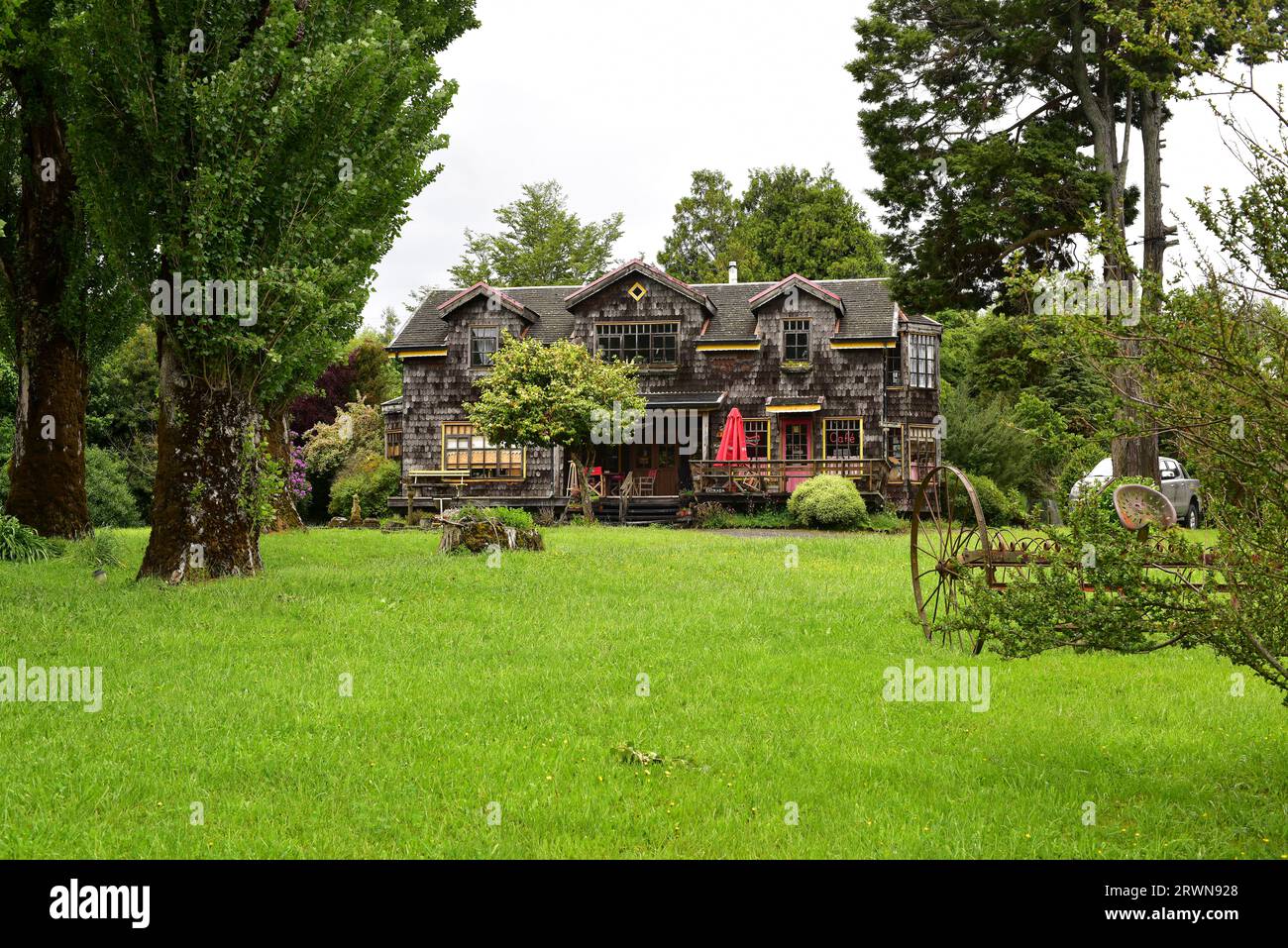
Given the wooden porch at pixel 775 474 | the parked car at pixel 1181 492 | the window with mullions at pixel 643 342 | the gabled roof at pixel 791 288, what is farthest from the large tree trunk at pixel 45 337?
the parked car at pixel 1181 492

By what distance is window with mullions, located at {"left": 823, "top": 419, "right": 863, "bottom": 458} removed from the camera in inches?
1287

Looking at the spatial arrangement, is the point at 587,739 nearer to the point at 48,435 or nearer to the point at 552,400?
the point at 48,435

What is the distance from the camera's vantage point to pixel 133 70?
12.7 meters

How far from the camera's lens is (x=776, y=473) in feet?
99.6

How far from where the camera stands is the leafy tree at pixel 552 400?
2778cm

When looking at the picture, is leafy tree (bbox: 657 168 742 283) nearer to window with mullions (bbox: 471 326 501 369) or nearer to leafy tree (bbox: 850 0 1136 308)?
window with mullions (bbox: 471 326 501 369)

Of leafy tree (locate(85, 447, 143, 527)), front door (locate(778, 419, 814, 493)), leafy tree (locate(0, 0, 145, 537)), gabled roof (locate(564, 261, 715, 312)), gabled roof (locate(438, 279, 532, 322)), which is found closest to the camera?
leafy tree (locate(0, 0, 145, 537))

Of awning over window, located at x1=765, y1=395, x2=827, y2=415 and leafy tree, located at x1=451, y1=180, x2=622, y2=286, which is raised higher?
leafy tree, located at x1=451, y1=180, x2=622, y2=286

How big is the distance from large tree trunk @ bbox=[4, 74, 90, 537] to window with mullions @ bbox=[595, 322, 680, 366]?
746 inches

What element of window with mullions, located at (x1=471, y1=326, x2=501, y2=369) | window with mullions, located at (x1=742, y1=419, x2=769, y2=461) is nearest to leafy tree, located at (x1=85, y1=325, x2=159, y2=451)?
window with mullions, located at (x1=471, y1=326, x2=501, y2=369)

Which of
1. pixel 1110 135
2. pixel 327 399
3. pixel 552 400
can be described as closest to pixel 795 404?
pixel 552 400

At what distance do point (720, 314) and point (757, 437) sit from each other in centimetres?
481
